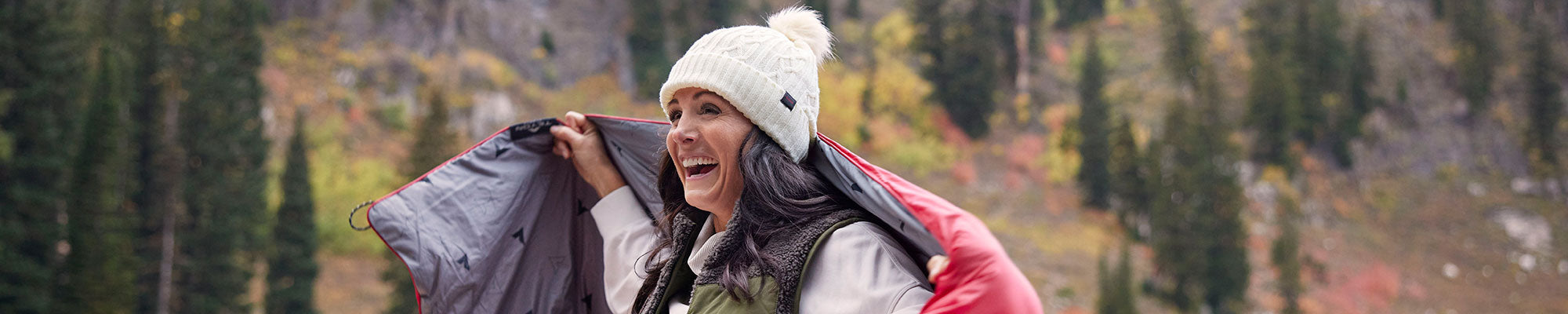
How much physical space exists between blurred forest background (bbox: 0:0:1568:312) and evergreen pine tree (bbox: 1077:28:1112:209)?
95 millimetres

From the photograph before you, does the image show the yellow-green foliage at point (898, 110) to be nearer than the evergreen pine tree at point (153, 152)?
No

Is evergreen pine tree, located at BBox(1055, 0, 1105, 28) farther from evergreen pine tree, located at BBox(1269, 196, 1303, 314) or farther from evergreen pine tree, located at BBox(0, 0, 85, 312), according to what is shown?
evergreen pine tree, located at BBox(0, 0, 85, 312)

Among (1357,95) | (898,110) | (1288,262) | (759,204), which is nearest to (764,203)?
(759,204)

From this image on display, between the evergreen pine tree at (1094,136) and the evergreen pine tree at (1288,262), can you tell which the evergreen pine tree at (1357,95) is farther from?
the evergreen pine tree at (1094,136)

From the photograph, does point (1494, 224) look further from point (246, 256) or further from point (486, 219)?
point (486, 219)

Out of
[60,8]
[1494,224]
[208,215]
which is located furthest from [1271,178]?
[60,8]

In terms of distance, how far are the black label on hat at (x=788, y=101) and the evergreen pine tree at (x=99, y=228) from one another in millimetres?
15006

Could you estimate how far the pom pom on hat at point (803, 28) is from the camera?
2.72 m

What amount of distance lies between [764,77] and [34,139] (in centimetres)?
1601

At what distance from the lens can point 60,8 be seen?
15992mm

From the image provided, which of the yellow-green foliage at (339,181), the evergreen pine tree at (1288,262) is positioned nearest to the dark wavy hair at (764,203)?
the yellow-green foliage at (339,181)

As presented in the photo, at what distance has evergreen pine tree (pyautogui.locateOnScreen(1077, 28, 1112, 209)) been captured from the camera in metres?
29.1

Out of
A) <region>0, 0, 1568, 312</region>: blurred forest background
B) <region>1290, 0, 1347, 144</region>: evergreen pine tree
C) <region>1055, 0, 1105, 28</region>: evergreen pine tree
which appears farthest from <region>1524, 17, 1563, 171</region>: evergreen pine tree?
<region>1055, 0, 1105, 28</region>: evergreen pine tree

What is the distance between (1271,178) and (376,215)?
107 feet
